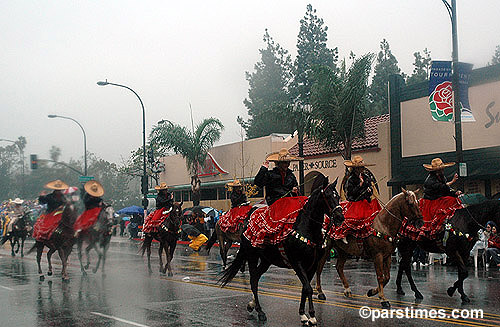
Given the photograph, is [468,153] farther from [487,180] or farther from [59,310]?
[59,310]

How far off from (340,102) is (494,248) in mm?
10491

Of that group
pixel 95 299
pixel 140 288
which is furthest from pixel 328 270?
pixel 95 299

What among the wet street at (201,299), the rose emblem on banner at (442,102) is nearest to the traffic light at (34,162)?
the wet street at (201,299)

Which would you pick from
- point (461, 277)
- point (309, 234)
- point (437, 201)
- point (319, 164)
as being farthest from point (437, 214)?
point (319, 164)

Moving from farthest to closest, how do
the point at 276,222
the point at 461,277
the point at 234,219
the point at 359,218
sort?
the point at 234,219 → the point at 359,218 → the point at 461,277 → the point at 276,222

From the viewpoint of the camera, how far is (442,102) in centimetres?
1992

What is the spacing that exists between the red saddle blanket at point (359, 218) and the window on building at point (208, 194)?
3137 centimetres

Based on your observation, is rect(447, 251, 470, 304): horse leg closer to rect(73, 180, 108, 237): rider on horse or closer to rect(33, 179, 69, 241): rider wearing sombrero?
rect(73, 180, 108, 237): rider on horse

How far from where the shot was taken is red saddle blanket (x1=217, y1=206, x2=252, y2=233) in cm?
1680

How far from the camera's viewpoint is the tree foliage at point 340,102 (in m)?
25.8

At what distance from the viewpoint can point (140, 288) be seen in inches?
554

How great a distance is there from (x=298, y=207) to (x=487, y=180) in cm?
1601

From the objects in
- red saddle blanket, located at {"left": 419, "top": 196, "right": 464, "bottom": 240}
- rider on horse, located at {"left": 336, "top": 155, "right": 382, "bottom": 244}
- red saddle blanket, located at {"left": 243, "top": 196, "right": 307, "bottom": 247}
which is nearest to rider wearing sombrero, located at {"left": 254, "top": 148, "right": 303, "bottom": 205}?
red saddle blanket, located at {"left": 243, "top": 196, "right": 307, "bottom": 247}

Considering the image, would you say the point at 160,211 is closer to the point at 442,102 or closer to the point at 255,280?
the point at 255,280
